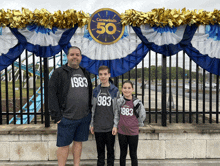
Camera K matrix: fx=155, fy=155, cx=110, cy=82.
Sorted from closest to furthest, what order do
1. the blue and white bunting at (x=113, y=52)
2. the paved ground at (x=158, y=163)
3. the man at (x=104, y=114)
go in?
the man at (x=104, y=114) < the paved ground at (x=158, y=163) < the blue and white bunting at (x=113, y=52)

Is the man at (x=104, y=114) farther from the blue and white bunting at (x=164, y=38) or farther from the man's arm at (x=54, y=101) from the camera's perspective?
the blue and white bunting at (x=164, y=38)

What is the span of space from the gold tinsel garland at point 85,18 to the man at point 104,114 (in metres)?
1.41

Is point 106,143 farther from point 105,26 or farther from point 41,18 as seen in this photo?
point 41,18

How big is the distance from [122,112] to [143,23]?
1.95 meters

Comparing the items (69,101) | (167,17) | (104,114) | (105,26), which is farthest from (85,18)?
(104,114)

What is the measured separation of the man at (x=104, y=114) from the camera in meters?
2.47

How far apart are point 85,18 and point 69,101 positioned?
181 cm

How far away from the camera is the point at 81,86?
8.19 feet

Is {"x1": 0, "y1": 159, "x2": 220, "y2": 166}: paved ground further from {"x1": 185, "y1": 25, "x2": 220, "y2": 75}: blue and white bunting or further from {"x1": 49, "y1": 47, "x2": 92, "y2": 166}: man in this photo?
{"x1": 185, "y1": 25, "x2": 220, "y2": 75}: blue and white bunting

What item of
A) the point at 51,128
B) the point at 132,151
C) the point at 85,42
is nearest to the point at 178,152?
the point at 132,151

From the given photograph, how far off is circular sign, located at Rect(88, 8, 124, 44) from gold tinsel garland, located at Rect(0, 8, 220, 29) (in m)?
0.14

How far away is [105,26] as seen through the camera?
11.0ft

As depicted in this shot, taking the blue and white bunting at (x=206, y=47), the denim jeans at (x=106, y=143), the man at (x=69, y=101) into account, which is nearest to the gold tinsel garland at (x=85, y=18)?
the blue and white bunting at (x=206, y=47)

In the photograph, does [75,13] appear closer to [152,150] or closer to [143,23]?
[143,23]
